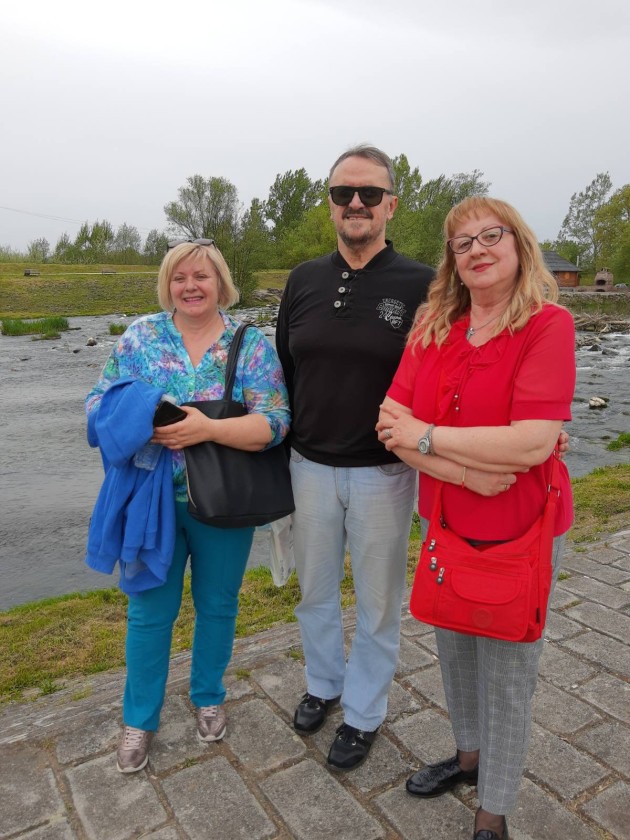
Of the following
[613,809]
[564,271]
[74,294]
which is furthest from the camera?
[564,271]

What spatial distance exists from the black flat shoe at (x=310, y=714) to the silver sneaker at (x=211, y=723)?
0.32 metres

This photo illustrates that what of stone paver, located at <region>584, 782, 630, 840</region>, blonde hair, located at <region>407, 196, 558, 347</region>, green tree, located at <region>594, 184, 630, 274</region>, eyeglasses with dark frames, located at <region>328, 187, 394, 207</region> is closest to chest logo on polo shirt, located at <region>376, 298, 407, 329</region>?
blonde hair, located at <region>407, 196, 558, 347</region>

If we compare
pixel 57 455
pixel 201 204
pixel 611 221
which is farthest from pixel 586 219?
pixel 57 455

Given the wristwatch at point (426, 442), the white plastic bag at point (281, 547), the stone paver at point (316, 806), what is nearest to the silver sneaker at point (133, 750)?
the stone paver at point (316, 806)

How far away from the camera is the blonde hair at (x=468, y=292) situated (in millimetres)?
2080

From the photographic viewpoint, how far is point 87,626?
434 cm

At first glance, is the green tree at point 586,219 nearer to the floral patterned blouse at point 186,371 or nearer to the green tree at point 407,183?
the green tree at point 407,183

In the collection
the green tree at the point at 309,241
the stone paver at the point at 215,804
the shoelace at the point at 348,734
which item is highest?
the green tree at the point at 309,241

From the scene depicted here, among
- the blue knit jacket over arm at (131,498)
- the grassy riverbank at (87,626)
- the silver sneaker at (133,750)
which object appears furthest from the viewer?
the grassy riverbank at (87,626)

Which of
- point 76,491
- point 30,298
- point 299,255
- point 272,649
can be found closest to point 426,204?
point 299,255

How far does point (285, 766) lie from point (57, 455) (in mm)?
8473

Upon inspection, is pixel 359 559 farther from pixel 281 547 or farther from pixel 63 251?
pixel 63 251

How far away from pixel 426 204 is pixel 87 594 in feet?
193

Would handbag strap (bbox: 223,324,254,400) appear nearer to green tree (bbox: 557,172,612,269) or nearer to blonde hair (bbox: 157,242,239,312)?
blonde hair (bbox: 157,242,239,312)
